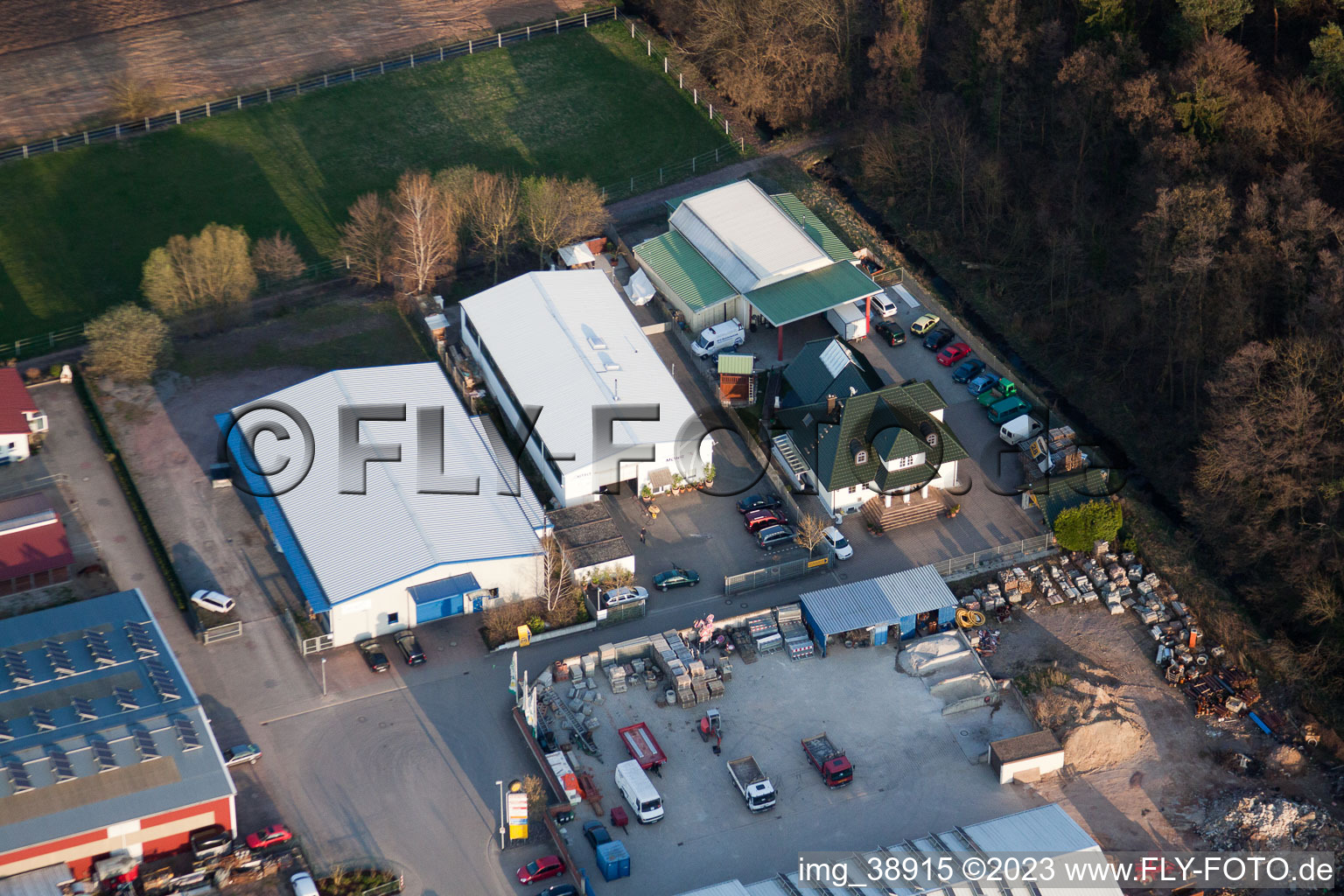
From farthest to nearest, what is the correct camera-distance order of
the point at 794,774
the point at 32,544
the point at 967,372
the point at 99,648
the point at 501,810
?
the point at 967,372 < the point at 32,544 < the point at 99,648 < the point at 794,774 < the point at 501,810

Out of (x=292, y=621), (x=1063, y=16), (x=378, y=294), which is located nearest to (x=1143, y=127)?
(x=1063, y=16)

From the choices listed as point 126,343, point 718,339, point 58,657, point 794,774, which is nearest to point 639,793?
point 794,774

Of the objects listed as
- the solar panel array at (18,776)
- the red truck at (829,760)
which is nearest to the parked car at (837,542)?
the red truck at (829,760)

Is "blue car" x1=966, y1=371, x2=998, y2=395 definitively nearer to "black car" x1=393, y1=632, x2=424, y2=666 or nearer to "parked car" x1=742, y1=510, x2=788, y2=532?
"parked car" x1=742, y1=510, x2=788, y2=532

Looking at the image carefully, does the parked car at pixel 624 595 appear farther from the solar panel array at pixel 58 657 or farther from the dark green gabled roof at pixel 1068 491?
the solar panel array at pixel 58 657

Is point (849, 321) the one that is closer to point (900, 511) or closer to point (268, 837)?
point (900, 511)

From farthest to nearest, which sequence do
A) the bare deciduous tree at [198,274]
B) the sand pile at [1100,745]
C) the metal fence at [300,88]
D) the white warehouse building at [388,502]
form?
1. the metal fence at [300,88]
2. the bare deciduous tree at [198,274]
3. the white warehouse building at [388,502]
4. the sand pile at [1100,745]
